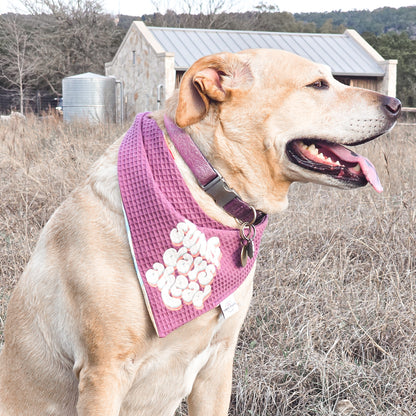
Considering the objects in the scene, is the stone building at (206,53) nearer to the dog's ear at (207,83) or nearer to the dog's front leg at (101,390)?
the dog's ear at (207,83)

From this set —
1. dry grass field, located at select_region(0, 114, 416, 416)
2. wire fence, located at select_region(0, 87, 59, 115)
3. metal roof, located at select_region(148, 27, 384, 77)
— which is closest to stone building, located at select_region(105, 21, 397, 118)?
metal roof, located at select_region(148, 27, 384, 77)

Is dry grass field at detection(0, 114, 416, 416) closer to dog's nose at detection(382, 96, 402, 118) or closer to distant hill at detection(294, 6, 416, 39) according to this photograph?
dog's nose at detection(382, 96, 402, 118)

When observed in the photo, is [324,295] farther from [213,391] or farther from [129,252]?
[129,252]

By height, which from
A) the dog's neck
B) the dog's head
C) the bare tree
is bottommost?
the bare tree

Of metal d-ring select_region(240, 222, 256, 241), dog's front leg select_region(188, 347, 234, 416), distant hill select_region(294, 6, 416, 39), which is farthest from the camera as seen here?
distant hill select_region(294, 6, 416, 39)

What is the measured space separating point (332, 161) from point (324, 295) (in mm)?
1373

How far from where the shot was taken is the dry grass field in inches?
96.8

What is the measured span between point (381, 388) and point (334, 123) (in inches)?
48.9

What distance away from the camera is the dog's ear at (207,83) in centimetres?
177

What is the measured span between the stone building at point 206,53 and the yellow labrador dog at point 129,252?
15509 mm

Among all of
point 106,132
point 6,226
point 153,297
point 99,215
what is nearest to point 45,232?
point 99,215

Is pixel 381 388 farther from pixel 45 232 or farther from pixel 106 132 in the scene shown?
pixel 106 132

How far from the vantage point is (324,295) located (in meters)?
3.16

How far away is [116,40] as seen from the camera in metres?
30.9
